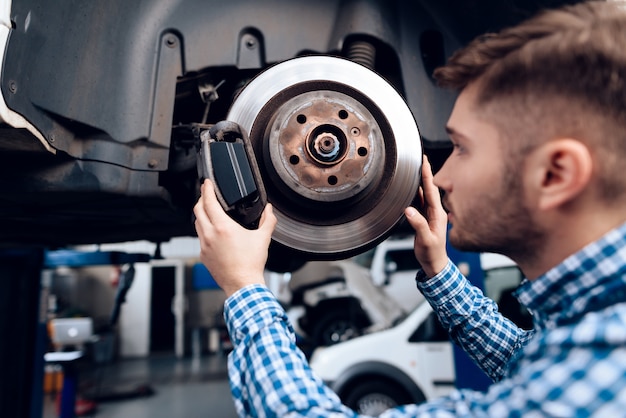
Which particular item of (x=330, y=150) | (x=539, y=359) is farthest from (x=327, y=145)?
(x=539, y=359)

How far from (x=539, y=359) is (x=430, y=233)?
0.29 meters

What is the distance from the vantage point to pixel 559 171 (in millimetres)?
407

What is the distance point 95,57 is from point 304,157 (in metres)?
0.41

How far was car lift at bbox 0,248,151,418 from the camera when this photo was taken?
1.62 metres

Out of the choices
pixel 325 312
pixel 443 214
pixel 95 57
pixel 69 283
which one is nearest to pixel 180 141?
pixel 95 57

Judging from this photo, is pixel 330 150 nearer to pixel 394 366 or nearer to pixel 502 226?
pixel 502 226

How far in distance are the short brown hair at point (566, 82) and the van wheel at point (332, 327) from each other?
3699 millimetres

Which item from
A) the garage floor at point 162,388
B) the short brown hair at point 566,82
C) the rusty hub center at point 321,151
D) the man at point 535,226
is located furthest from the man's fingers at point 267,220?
the garage floor at point 162,388

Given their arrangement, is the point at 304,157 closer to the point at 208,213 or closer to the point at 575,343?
the point at 208,213

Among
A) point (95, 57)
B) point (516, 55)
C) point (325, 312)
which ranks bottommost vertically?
point (325, 312)

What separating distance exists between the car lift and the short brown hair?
1515 millimetres

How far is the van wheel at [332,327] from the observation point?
400 centimetres

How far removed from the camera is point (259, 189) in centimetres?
54

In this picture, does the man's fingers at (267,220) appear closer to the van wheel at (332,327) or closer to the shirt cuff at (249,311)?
the shirt cuff at (249,311)
